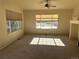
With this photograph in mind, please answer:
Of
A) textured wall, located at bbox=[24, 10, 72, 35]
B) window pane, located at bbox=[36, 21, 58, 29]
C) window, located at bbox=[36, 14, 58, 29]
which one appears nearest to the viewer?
textured wall, located at bbox=[24, 10, 72, 35]

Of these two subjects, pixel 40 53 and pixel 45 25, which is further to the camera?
pixel 45 25

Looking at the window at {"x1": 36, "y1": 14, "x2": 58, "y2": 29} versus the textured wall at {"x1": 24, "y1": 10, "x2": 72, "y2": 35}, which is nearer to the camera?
the textured wall at {"x1": 24, "y1": 10, "x2": 72, "y2": 35}

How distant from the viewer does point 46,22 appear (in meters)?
10.3

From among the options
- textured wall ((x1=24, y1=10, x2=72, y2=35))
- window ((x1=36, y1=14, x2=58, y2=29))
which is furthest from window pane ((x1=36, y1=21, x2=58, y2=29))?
textured wall ((x1=24, y1=10, x2=72, y2=35))

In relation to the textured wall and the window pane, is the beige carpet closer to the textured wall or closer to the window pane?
the textured wall

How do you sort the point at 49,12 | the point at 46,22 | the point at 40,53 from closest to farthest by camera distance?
1. the point at 40,53
2. the point at 49,12
3. the point at 46,22

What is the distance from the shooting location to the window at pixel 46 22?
10.1 metres

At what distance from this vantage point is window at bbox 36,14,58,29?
397 inches

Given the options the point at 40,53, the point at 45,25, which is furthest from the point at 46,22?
the point at 40,53

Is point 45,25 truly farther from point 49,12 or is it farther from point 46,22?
point 49,12

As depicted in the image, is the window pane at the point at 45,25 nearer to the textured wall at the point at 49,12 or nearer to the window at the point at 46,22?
the window at the point at 46,22

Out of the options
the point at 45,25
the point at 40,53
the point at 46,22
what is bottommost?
the point at 40,53

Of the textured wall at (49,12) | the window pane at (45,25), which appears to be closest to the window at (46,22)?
the window pane at (45,25)

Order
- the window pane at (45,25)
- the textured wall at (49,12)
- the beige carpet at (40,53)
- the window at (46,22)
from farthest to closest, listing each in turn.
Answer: the window pane at (45,25), the window at (46,22), the textured wall at (49,12), the beige carpet at (40,53)
